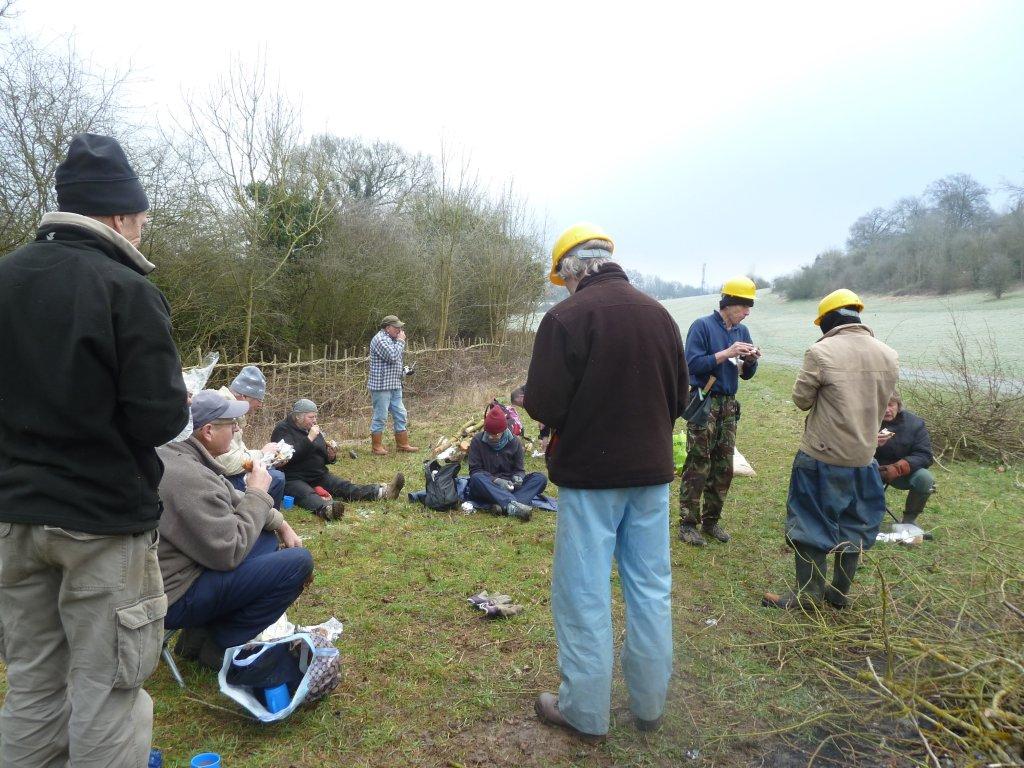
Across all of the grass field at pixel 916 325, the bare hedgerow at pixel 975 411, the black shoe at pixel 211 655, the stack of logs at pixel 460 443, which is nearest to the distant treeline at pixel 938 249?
the grass field at pixel 916 325

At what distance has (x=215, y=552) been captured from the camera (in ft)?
8.21

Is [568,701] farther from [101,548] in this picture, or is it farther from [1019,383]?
[1019,383]

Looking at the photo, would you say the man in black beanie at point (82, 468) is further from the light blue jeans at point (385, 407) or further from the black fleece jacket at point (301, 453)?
the light blue jeans at point (385, 407)

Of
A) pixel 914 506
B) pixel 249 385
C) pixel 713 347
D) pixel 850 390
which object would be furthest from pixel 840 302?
pixel 249 385

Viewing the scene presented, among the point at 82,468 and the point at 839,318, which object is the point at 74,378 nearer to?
the point at 82,468

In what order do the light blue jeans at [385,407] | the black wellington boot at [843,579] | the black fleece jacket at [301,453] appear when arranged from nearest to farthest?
the black wellington boot at [843,579] → the black fleece jacket at [301,453] → the light blue jeans at [385,407]

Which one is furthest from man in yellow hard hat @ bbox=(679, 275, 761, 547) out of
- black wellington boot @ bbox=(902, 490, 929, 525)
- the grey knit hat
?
the grey knit hat

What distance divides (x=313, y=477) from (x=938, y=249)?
23.9m

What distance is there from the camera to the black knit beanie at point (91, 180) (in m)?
1.78

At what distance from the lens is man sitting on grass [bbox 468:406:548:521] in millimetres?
5711

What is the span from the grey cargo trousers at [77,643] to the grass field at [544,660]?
2.08ft

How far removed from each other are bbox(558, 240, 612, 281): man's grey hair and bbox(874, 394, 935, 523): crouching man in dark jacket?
148 inches

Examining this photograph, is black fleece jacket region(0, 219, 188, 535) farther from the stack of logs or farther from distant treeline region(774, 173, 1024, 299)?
distant treeline region(774, 173, 1024, 299)

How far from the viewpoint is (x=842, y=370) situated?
331 centimetres
